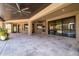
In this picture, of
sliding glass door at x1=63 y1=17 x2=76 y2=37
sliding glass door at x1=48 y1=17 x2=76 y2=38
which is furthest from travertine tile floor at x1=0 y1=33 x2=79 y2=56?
sliding glass door at x1=48 y1=17 x2=76 y2=38

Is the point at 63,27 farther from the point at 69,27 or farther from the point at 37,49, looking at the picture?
the point at 37,49

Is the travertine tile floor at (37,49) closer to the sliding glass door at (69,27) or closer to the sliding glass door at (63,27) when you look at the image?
the sliding glass door at (69,27)

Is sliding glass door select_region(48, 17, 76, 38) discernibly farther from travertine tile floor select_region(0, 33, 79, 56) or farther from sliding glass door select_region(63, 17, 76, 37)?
travertine tile floor select_region(0, 33, 79, 56)

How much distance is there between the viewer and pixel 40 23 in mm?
17688

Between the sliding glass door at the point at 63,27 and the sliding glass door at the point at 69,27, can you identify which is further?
the sliding glass door at the point at 63,27

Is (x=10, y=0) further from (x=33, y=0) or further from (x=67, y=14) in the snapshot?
(x=67, y=14)

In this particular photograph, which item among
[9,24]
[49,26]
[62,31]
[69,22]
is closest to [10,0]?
[69,22]

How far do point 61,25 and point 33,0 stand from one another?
8.85m

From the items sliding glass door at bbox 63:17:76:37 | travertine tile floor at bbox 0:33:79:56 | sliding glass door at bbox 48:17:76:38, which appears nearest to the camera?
travertine tile floor at bbox 0:33:79:56

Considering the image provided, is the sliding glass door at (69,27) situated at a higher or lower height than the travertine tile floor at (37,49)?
higher

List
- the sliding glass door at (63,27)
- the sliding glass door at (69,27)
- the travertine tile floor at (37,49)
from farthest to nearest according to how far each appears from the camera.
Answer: the sliding glass door at (63,27)
the sliding glass door at (69,27)
the travertine tile floor at (37,49)

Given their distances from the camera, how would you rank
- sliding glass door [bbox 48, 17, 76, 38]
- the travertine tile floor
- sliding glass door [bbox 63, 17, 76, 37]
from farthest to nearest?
1. sliding glass door [bbox 48, 17, 76, 38]
2. sliding glass door [bbox 63, 17, 76, 37]
3. the travertine tile floor

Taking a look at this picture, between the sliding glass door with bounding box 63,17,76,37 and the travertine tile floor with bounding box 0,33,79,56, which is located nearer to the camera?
the travertine tile floor with bounding box 0,33,79,56

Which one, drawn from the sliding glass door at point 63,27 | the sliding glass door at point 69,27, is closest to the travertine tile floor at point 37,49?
the sliding glass door at point 69,27
